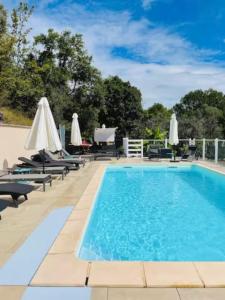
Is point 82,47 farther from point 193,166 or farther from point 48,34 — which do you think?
point 193,166

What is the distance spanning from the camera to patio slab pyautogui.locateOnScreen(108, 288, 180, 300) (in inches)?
140

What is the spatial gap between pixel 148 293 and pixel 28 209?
4.33 metres

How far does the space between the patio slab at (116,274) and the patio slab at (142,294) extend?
11 centimetres

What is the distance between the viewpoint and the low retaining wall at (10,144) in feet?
44.1

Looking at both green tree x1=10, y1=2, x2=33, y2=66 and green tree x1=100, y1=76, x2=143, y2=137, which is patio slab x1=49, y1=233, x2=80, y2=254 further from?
green tree x1=100, y1=76, x2=143, y2=137

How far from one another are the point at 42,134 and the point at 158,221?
180 inches

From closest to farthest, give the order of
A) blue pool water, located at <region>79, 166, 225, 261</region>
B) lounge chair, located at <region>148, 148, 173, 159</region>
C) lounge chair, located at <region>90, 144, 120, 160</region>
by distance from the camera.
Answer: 1. blue pool water, located at <region>79, 166, 225, 261</region>
2. lounge chair, located at <region>148, 148, 173, 159</region>
3. lounge chair, located at <region>90, 144, 120, 160</region>

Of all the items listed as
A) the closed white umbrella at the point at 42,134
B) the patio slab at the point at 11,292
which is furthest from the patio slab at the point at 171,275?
the closed white umbrella at the point at 42,134

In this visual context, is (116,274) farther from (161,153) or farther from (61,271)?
(161,153)

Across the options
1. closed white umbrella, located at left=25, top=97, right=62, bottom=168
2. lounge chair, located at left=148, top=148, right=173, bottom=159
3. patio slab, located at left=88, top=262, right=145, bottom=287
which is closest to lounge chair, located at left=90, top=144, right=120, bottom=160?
lounge chair, located at left=148, top=148, right=173, bottom=159

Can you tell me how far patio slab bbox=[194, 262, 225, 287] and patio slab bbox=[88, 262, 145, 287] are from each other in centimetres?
68

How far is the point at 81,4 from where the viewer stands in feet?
57.3

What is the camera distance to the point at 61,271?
13.9 feet

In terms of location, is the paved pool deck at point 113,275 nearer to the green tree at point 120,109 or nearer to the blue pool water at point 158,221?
the blue pool water at point 158,221
